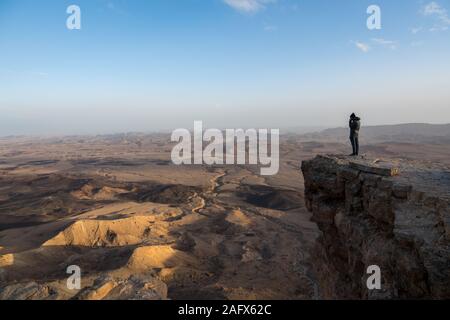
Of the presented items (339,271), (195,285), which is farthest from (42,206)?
(339,271)

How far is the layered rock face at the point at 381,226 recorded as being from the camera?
4928 millimetres

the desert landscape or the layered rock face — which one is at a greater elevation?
the layered rock face

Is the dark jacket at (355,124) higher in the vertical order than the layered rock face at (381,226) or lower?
higher

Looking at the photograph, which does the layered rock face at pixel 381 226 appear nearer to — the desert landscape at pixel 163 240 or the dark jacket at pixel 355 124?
the desert landscape at pixel 163 240

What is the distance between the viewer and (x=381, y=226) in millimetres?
7035

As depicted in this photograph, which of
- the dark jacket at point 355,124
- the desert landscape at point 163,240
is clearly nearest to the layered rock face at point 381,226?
the desert landscape at point 163,240

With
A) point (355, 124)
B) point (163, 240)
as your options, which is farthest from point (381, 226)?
point (163, 240)

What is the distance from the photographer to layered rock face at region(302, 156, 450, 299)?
4928mm

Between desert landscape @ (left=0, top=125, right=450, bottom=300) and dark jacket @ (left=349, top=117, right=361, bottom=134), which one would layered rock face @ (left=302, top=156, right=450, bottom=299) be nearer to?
desert landscape @ (left=0, top=125, right=450, bottom=300)

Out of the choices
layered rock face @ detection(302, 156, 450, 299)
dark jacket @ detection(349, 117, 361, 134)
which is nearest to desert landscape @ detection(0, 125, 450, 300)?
layered rock face @ detection(302, 156, 450, 299)

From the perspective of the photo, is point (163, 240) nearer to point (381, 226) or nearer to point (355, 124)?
point (355, 124)

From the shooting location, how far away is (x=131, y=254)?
1410cm

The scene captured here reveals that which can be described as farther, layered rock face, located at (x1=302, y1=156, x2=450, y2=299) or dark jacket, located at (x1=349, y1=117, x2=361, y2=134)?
dark jacket, located at (x1=349, y1=117, x2=361, y2=134)
